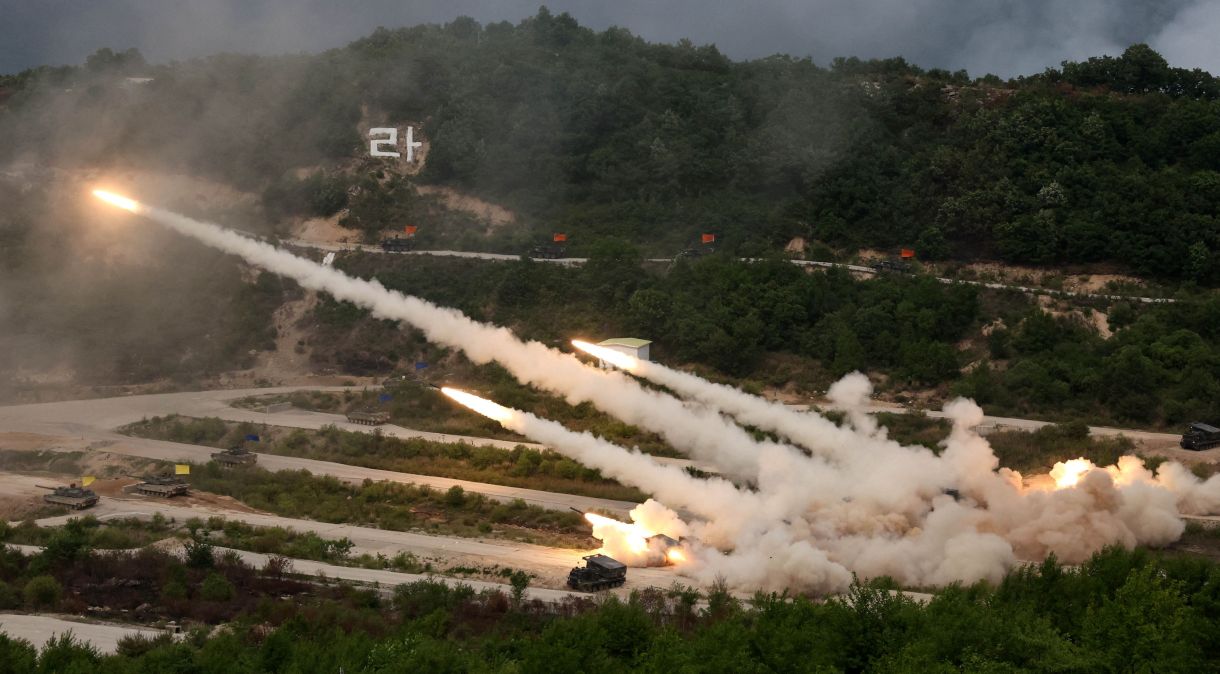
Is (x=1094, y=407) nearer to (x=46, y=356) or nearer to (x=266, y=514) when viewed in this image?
(x=266, y=514)

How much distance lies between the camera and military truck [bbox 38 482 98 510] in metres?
48.8

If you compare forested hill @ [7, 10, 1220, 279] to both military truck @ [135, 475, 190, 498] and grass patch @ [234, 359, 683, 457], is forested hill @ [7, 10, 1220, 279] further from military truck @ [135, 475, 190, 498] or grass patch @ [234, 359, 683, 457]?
military truck @ [135, 475, 190, 498]

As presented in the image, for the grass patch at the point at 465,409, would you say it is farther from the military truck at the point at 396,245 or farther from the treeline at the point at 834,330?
the military truck at the point at 396,245

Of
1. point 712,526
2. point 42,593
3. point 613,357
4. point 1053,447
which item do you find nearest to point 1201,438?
point 1053,447

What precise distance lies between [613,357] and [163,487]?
1925 centimetres

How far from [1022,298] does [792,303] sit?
451 inches

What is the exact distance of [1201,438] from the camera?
1978 inches

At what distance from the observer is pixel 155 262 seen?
264 ft

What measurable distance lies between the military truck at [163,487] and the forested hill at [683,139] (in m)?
30.6

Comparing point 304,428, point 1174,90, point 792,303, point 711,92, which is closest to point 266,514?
point 304,428

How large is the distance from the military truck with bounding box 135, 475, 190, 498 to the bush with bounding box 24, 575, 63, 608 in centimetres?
1266

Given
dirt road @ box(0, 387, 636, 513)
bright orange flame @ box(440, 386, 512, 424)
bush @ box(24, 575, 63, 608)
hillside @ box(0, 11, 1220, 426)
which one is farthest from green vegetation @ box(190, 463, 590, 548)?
hillside @ box(0, 11, 1220, 426)

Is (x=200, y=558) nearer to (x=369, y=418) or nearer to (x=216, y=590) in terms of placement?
(x=216, y=590)

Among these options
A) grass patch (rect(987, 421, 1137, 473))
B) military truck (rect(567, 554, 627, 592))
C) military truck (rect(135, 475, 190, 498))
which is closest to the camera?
military truck (rect(567, 554, 627, 592))
